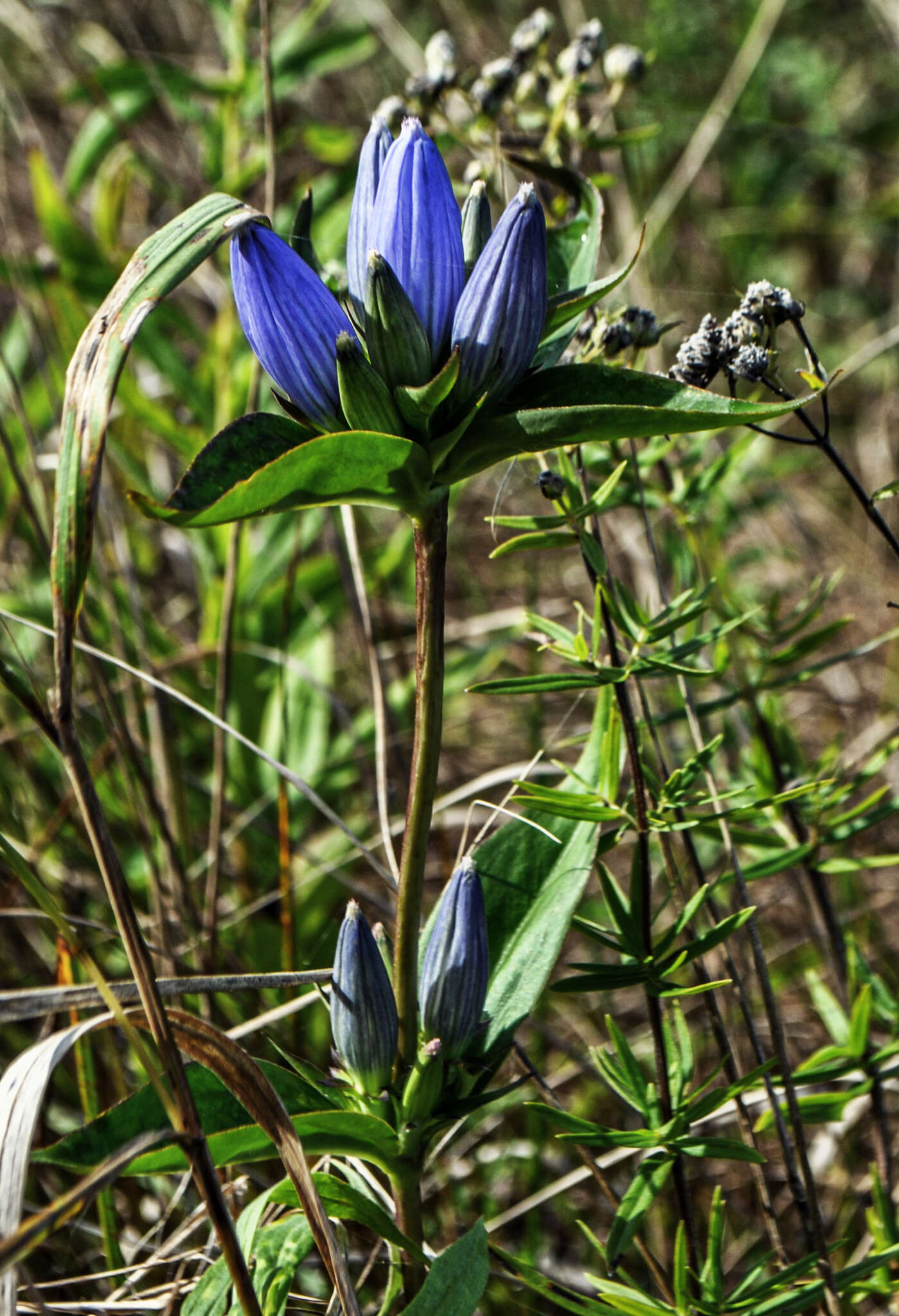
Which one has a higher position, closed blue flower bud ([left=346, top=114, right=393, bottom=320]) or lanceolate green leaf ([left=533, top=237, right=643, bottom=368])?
closed blue flower bud ([left=346, top=114, right=393, bottom=320])

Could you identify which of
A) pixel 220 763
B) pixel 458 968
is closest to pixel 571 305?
pixel 458 968

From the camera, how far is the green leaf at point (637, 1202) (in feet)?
3.34

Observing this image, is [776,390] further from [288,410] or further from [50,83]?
[50,83]

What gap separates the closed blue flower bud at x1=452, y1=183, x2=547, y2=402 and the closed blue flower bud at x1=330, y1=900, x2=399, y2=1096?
44 centimetres

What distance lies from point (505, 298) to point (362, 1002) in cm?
56

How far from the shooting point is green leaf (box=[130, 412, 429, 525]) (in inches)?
26.4

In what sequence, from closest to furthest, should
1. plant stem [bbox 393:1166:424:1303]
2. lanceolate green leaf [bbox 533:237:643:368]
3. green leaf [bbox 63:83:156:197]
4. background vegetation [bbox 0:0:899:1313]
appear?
1. lanceolate green leaf [bbox 533:237:643:368]
2. plant stem [bbox 393:1166:424:1303]
3. background vegetation [bbox 0:0:899:1313]
4. green leaf [bbox 63:83:156:197]

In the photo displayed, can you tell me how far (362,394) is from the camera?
797 mm

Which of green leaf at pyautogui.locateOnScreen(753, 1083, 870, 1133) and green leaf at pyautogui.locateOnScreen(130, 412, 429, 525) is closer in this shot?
green leaf at pyautogui.locateOnScreen(130, 412, 429, 525)

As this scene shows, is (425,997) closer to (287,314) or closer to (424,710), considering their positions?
(424,710)

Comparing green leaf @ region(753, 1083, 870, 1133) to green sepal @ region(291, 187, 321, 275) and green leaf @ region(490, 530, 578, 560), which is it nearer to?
green leaf @ region(490, 530, 578, 560)

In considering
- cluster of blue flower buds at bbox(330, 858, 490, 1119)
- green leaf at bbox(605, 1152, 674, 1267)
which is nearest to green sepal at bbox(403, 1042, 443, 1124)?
cluster of blue flower buds at bbox(330, 858, 490, 1119)

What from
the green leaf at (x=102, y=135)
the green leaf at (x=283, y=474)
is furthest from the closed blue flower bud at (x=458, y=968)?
the green leaf at (x=102, y=135)

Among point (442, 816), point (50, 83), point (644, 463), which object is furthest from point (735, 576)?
point (50, 83)
